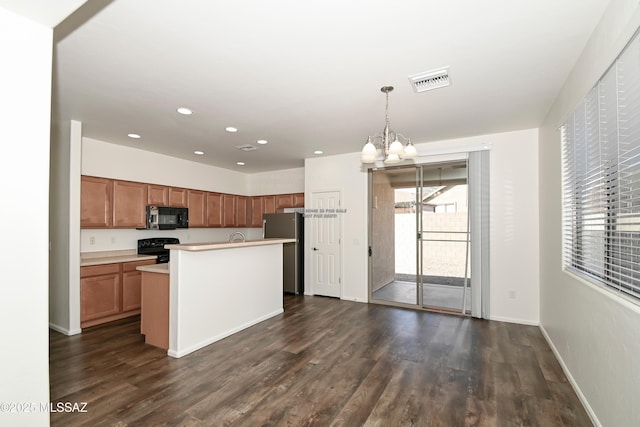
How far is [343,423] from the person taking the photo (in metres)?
2.08

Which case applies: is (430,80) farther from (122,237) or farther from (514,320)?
(122,237)

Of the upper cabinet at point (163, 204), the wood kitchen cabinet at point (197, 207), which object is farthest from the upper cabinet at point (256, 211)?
the wood kitchen cabinet at point (197, 207)

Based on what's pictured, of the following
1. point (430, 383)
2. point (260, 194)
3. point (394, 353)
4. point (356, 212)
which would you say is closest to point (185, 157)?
point (260, 194)

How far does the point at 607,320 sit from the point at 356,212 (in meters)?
3.71

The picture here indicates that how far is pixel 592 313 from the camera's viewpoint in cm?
215

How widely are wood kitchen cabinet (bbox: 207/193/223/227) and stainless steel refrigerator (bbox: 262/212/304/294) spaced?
1.28 meters

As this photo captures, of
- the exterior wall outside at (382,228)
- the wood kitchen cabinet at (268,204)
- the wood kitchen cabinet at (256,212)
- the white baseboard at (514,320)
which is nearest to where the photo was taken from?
the white baseboard at (514,320)

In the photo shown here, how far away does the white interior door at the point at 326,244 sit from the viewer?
18.2 feet

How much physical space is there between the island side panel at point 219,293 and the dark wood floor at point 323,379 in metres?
0.19

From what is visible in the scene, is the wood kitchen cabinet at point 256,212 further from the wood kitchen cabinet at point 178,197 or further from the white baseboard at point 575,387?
the white baseboard at point 575,387

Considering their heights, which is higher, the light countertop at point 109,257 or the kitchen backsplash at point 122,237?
the kitchen backsplash at point 122,237

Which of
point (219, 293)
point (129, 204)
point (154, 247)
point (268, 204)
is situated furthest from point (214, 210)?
point (219, 293)

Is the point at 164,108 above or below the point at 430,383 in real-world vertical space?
above

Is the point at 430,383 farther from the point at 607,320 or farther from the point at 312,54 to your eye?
the point at 312,54
